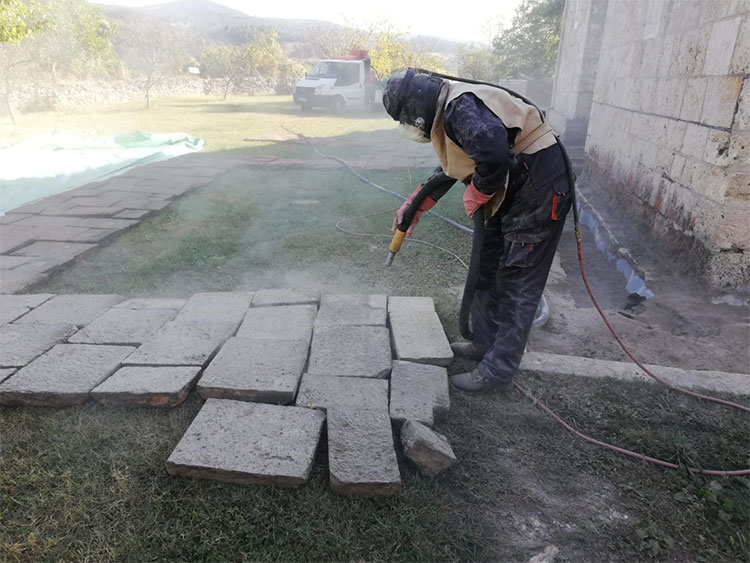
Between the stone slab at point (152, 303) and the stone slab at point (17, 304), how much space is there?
0.55 m

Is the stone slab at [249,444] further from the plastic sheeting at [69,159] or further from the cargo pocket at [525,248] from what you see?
the plastic sheeting at [69,159]

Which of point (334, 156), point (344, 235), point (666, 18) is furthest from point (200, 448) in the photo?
point (334, 156)

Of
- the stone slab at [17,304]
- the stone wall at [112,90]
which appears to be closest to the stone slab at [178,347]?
the stone slab at [17,304]

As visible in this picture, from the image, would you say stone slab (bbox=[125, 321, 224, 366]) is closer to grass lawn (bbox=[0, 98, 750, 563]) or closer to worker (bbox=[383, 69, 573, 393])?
grass lawn (bbox=[0, 98, 750, 563])

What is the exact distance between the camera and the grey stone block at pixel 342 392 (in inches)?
88.9

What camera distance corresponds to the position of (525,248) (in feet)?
7.73

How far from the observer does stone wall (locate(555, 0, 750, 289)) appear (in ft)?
11.4

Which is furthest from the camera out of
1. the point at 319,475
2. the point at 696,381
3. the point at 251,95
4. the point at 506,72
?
the point at 251,95

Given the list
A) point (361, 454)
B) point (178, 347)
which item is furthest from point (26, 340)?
point (361, 454)

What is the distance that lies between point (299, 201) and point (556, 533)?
16.5 ft

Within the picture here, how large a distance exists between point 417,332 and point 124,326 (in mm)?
1770

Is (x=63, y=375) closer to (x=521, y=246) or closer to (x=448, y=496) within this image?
(x=448, y=496)

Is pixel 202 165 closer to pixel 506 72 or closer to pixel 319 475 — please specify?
pixel 319 475

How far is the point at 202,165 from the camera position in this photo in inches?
303
